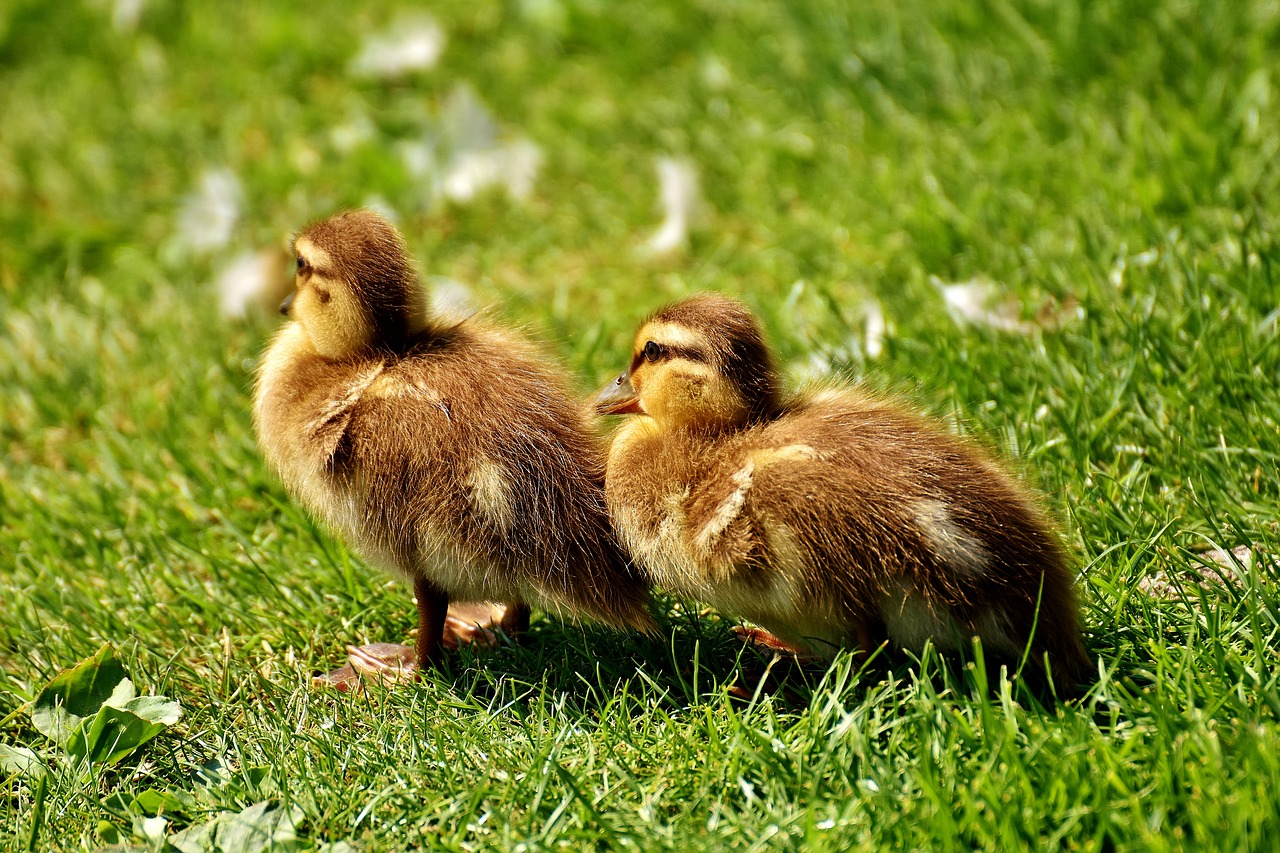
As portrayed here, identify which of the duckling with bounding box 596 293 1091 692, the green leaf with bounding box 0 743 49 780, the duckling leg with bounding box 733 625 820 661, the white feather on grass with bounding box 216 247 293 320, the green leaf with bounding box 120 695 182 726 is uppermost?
the white feather on grass with bounding box 216 247 293 320

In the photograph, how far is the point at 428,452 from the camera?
10.2 ft

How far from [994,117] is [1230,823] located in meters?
3.70

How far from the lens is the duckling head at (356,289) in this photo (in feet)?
10.9

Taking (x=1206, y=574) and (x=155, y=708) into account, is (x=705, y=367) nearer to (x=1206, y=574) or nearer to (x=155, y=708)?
(x=1206, y=574)

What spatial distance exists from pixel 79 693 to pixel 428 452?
1091 mm

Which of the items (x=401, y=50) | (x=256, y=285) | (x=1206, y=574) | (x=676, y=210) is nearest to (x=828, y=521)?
(x=1206, y=574)

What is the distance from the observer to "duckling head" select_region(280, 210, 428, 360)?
131 inches

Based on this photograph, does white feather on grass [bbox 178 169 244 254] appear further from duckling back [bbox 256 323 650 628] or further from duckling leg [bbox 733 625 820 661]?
duckling leg [bbox 733 625 820 661]

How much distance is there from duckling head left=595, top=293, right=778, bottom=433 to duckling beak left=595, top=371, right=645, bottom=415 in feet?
0.17

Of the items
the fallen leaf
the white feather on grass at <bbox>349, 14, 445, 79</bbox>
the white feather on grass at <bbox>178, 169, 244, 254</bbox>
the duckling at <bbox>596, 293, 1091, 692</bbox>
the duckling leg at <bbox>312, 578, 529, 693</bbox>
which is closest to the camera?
the duckling at <bbox>596, 293, 1091, 692</bbox>

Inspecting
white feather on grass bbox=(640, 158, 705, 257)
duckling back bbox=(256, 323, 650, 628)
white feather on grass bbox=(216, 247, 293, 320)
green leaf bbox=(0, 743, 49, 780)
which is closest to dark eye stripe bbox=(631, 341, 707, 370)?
duckling back bbox=(256, 323, 650, 628)

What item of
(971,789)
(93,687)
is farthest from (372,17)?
(971,789)

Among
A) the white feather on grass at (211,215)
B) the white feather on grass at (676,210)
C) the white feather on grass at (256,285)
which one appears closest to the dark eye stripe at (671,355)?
the white feather on grass at (676,210)

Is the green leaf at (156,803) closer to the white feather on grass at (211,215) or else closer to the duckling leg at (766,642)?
the duckling leg at (766,642)
